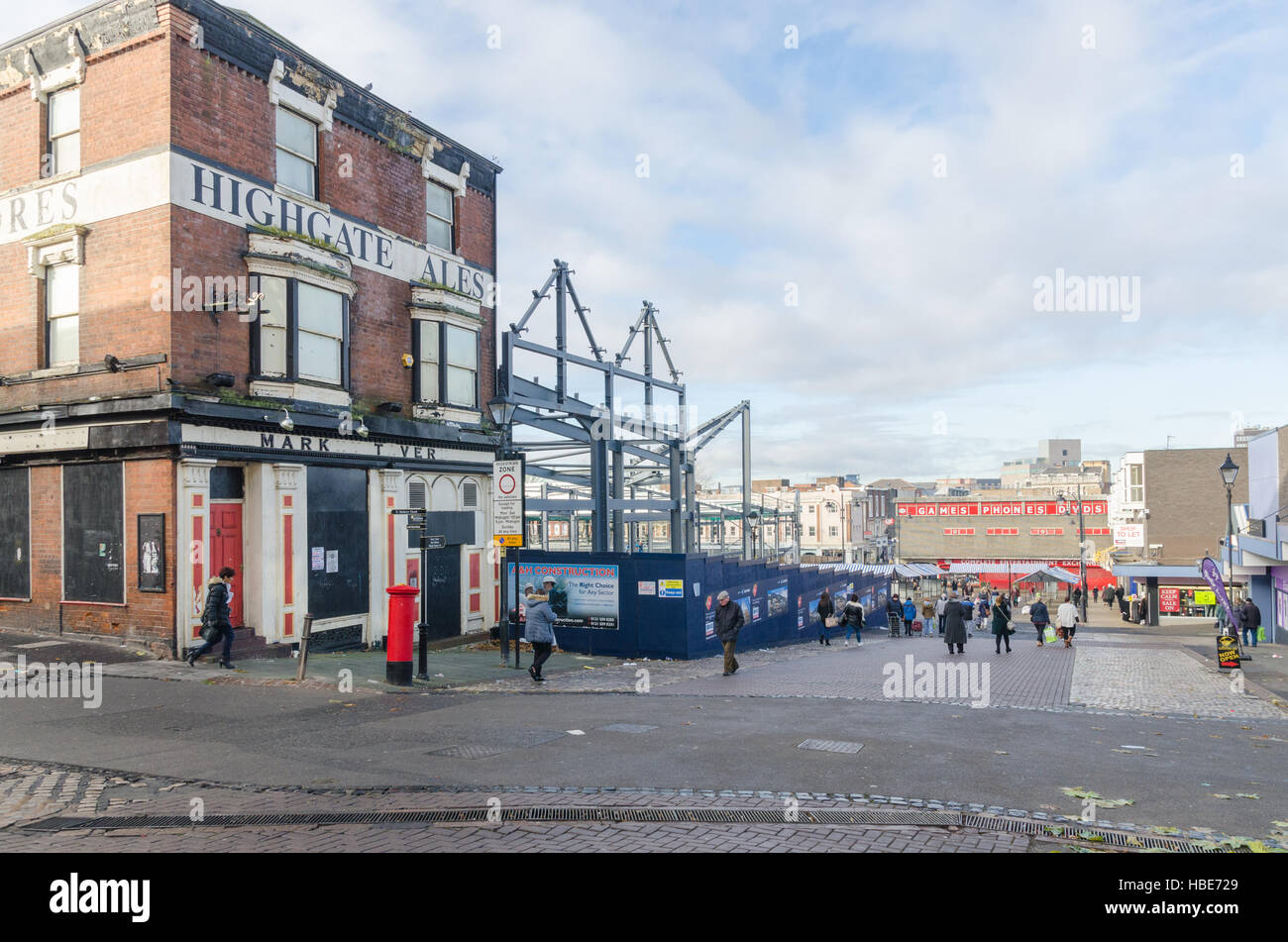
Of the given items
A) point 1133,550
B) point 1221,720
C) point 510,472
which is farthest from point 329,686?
point 1133,550

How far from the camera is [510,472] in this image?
655 inches

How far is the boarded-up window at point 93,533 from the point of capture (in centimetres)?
1644

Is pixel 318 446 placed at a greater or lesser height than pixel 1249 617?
greater

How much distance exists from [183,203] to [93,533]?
6.06 m

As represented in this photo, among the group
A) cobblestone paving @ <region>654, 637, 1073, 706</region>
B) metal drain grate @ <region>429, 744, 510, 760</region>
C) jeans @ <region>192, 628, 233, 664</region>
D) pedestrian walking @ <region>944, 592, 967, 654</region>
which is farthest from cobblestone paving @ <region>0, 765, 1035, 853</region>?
pedestrian walking @ <region>944, 592, 967, 654</region>

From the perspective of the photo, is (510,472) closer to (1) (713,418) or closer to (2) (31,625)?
(2) (31,625)

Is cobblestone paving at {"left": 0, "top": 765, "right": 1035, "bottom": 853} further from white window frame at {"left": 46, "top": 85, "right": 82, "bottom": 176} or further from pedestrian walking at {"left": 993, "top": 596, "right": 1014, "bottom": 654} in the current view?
pedestrian walking at {"left": 993, "top": 596, "right": 1014, "bottom": 654}

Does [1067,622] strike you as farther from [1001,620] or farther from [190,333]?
[190,333]

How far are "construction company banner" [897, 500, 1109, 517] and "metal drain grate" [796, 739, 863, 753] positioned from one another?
91.2 metres

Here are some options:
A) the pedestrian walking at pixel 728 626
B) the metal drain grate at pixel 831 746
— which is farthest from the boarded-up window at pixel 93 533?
the metal drain grate at pixel 831 746

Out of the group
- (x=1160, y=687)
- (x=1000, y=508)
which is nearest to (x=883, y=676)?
(x=1160, y=687)

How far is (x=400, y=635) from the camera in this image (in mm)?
14109

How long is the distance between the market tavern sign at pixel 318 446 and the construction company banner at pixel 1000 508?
3267 inches

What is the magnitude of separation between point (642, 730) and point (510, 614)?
386 inches
